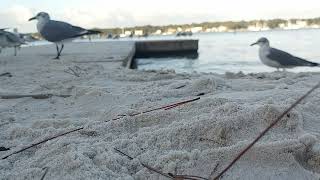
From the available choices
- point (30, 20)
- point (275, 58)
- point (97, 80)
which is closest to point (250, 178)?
point (97, 80)

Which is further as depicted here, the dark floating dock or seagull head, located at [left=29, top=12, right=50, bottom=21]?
the dark floating dock

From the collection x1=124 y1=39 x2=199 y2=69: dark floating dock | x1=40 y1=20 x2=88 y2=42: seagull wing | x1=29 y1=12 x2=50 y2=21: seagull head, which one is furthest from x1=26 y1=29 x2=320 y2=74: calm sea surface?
x1=29 y1=12 x2=50 y2=21: seagull head

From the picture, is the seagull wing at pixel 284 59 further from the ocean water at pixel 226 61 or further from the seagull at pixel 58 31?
the seagull at pixel 58 31

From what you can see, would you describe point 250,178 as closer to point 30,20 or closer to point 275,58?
point 275,58

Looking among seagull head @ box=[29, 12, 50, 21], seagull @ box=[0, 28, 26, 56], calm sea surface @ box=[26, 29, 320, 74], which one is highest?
seagull head @ box=[29, 12, 50, 21]

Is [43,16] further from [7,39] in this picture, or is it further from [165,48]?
[165,48]

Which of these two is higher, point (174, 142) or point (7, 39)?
point (7, 39)

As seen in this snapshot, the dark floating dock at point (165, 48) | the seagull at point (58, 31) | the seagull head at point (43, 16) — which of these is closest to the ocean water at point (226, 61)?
the dark floating dock at point (165, 48)

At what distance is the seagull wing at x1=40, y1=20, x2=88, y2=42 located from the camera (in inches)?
468

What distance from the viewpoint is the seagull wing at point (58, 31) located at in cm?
1190

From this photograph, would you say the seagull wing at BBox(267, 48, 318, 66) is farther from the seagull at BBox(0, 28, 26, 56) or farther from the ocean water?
the seagull at BBox(0, 28, 26, 56)

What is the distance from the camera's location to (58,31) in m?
11.9

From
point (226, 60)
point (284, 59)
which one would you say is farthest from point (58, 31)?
point (284, 59)

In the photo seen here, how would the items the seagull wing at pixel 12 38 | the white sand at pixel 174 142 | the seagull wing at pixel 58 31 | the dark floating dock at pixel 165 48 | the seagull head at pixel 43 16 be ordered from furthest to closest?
the dark floating dock at pixel 165 48, the seagull head at pixel 43 16, the seagull wing at pixel 12 38, the seagull wing at pixel 58 31, the white sand at pixel 174 142
